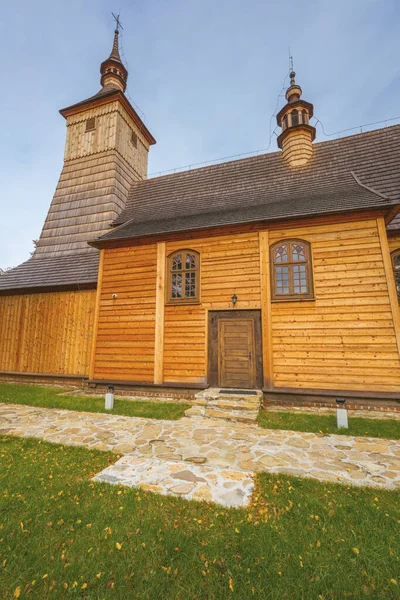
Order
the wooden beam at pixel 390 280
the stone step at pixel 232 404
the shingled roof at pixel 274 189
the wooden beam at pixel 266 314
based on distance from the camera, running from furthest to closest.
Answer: the shingled roof at pixel 274 189, the wooden beam at pixel 266 314, the wooden beam at pixel 390 280, the stone step at pixel 232 404

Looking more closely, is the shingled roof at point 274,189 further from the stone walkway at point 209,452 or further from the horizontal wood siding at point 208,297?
the stone walkway at point 209,452

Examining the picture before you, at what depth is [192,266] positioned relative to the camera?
981 cm

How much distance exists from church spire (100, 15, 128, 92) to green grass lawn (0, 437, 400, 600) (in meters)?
22.7

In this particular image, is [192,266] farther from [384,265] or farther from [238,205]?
[384,265]

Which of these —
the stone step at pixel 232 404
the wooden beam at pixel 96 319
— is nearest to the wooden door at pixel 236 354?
the stone step at pixel 232 404

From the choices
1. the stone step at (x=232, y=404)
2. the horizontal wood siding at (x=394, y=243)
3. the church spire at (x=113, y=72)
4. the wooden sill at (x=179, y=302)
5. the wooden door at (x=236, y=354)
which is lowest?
the stone step at (x=232, y=404)

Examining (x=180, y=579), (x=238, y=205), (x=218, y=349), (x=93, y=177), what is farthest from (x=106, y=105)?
(x=180, y=579)

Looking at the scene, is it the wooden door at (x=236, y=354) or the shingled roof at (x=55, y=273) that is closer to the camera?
the wooden door at (x=236, y=354)

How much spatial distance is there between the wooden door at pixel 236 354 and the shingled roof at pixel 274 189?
3.58 metres

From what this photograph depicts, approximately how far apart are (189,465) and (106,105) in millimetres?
19308

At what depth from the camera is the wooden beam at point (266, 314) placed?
326 inches

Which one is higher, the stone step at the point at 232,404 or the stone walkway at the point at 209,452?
the stone step at the point at 232,404

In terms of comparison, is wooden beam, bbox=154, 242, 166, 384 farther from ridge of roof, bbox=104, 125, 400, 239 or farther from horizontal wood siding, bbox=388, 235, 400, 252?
horizontal wood siding, bbox=388, 235, 400, 252

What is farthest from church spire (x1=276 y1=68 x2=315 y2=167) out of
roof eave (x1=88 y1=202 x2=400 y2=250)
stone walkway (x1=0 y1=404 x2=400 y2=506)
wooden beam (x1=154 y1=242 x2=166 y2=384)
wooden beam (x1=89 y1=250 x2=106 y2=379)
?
stone walkway (x1=0 y1=404 x2=400 y2=506)
